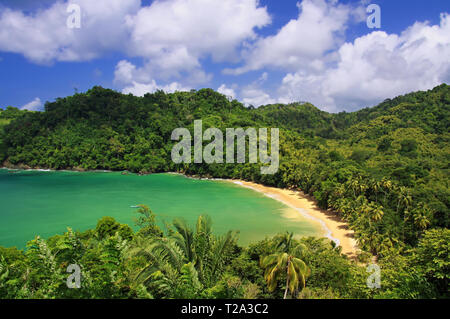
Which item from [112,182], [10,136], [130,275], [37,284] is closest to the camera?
[37,284]

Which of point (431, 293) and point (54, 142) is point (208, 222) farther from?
point (54, 142)

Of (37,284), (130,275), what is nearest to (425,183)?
(130,275)

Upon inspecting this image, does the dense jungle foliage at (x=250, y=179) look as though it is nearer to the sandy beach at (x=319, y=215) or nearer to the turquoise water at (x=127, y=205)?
the sandy beach at (x=319, y=215)

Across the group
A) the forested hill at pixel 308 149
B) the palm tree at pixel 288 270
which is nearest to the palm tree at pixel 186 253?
the palm tree at pixel 288 270

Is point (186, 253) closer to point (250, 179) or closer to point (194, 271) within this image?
point (194, 271)

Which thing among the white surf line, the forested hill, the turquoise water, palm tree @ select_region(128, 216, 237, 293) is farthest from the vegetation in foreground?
the turquoise water

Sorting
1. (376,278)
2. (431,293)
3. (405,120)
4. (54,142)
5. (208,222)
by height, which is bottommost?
(376,278)

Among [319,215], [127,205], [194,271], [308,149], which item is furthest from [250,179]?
[194,271]
